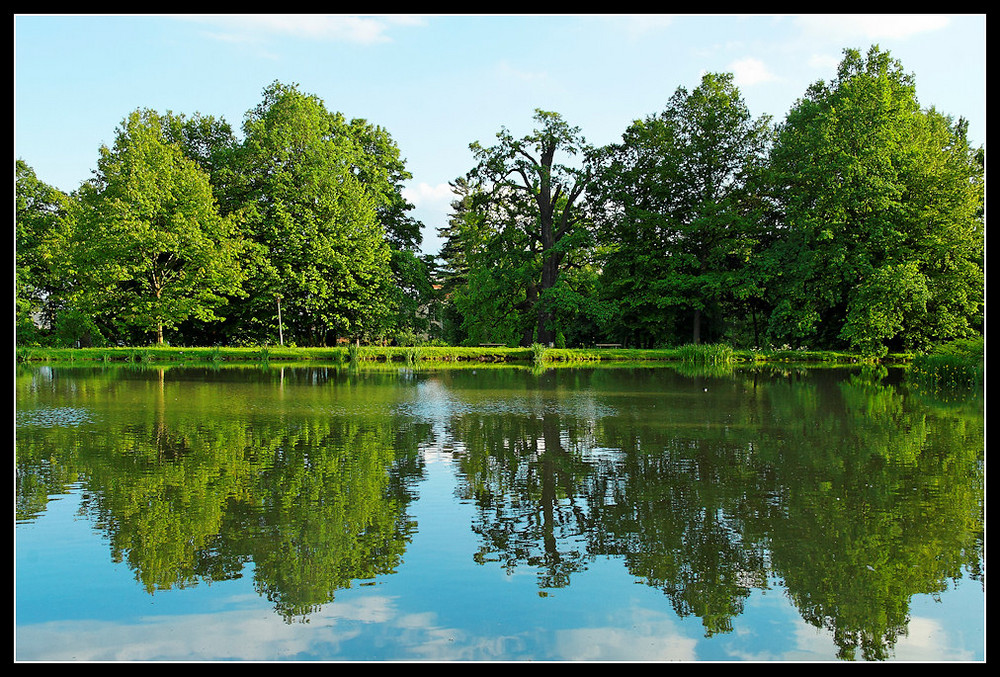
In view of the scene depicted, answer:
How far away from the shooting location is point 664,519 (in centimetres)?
752

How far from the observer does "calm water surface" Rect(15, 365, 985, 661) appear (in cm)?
505

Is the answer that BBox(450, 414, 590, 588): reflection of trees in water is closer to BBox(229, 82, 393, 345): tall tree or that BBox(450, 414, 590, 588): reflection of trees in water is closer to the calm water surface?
the calm water surface

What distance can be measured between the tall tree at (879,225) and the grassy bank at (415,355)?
213 centimetres

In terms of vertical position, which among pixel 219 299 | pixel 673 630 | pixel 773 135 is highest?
pixel 773 135

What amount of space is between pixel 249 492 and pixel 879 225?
33.8 m

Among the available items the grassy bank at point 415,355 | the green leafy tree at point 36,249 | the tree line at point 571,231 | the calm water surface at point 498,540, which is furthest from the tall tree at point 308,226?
the calm water surface at point 498,540

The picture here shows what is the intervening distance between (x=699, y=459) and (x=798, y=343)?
31045 millimetres

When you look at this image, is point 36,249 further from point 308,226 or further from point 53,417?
point 53,417

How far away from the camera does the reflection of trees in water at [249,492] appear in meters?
6.21

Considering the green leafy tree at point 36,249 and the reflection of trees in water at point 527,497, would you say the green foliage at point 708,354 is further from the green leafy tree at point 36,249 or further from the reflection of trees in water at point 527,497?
the green leafy tree at point 36,249

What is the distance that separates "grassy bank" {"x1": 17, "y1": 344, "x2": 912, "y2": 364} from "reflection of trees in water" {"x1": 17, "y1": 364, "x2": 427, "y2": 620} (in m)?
19.5
